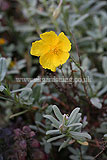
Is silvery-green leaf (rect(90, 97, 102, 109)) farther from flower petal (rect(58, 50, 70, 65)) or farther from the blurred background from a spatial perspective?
flower petal (rect(58, 50, 70, 65))

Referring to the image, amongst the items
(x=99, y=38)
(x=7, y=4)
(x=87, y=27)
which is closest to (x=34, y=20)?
(x=7, y=4)

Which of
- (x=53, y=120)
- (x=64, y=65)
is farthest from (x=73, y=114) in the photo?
(x=64, y=65)

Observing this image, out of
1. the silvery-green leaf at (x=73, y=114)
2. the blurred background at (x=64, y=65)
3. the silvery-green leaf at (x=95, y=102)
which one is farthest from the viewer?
the blurred background at (x=64, y=65)

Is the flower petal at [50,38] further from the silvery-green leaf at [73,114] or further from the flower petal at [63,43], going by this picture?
the silvery-green leaf at [73,114]

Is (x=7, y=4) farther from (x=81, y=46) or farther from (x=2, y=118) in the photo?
(x=2, y=118)

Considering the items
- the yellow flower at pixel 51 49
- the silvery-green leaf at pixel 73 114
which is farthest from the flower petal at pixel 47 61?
the silvery-green leaf at pixel 73 114

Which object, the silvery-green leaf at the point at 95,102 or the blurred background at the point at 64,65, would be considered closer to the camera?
the silvery-green leaf at the point at 95,102

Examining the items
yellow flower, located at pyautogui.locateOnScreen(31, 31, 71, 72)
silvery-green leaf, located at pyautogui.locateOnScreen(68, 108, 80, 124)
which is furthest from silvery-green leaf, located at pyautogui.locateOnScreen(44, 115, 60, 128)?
yellow flower, located at pyautogui.locateOnScreen(31, 31, 71, 72)
